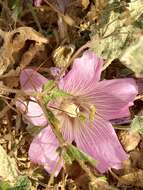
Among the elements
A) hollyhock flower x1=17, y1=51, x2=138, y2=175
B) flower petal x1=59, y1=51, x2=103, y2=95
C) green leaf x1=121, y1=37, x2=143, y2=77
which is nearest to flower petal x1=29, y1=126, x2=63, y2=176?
hollyhock flower x1=17, y1=51, x2=138, y2=175

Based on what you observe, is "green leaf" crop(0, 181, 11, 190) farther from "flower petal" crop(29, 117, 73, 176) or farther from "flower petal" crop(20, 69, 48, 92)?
"flower petal" crop(20, 69, 48, 92)

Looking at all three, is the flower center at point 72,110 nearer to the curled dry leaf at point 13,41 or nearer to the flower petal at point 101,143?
the flower petal at point 101,143

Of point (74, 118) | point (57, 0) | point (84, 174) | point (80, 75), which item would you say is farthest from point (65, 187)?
point (57, 0)

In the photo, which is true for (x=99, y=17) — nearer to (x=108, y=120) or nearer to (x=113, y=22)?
(x=113, y=22)

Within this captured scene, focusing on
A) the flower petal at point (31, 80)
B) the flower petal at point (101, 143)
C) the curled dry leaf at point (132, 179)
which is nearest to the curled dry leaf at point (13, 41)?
the flower petal at point (31, 80)

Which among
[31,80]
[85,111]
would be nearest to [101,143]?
[85,111]
